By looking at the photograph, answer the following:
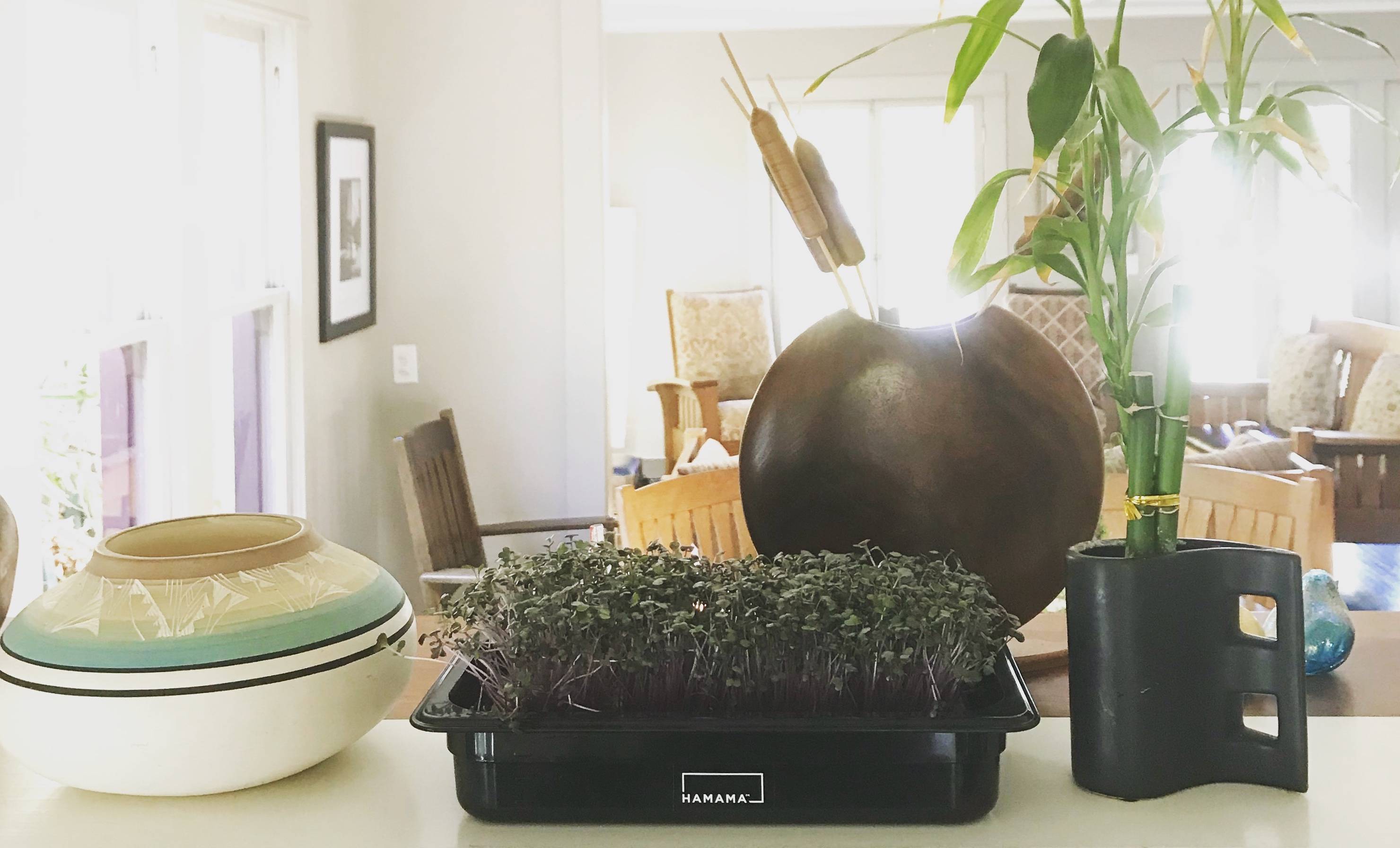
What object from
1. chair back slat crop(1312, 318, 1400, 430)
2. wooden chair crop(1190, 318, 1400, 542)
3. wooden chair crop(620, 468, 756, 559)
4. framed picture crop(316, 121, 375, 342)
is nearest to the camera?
wooden chair crop(620, 468, 756, 559)

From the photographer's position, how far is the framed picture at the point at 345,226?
316 cm

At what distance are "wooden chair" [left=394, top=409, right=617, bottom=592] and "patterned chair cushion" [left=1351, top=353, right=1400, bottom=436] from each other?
338 centimetres

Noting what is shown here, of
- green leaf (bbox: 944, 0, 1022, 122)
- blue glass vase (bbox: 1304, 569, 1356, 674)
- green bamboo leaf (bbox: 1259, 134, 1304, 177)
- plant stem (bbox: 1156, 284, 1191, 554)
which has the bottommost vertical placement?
blue glass vase (bbox: 1304, 569, 1356, 674)

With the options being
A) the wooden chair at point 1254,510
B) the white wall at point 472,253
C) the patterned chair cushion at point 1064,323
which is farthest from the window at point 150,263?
the patterned chair cushion at point 1064,323

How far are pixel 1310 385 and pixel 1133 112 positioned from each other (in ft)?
20.2

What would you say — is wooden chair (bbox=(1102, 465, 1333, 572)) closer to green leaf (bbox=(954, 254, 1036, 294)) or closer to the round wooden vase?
the round wooden vase

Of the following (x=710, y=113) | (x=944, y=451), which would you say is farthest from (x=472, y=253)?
(x=710, y=113)

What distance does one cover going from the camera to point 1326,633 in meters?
1.16

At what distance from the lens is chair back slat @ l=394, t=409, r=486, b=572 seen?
10.0 feet

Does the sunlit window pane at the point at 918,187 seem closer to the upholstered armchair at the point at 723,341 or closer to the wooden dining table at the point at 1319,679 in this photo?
the upholstered armchair at the point at 723,341

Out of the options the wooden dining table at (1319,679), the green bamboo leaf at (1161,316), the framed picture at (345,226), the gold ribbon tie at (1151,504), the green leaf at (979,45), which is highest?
the framed picture at (345,226)

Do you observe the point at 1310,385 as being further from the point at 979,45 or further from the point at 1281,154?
the point at 979,45

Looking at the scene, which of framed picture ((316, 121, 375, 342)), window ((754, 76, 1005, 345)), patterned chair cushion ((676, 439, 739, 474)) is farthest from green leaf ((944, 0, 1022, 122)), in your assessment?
window ((754, 76, 1005, 345))

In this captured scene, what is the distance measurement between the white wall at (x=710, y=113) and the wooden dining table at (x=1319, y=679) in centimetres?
604
